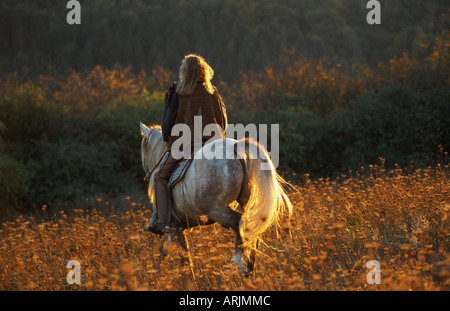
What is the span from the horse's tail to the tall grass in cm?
23

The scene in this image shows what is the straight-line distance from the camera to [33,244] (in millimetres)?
7625

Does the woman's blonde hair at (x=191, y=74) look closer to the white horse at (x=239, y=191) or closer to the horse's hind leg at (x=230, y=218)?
the white horse at (x=239, y=191)

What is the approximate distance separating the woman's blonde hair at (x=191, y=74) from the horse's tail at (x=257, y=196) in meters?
1.06

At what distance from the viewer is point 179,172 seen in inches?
236

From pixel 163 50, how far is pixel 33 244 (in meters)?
58.3

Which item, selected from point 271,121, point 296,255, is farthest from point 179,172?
point 271,121

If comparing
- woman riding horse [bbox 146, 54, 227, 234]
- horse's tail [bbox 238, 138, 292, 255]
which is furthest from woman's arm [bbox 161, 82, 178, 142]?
horse's tail [bbox 238, 138, 292, 255]

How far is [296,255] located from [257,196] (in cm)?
84

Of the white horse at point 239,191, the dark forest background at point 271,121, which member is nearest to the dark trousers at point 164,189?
the white horse at point 239,191

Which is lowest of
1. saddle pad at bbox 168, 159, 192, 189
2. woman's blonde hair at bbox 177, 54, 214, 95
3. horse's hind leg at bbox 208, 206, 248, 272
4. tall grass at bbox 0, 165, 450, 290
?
tall grass at bbox 0, 165, 450, 290

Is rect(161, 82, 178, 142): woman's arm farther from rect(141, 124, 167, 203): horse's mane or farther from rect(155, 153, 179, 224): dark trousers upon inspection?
rect(141, 124, 167, 203): horse's mane

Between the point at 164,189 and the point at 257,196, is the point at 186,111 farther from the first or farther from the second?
the point at 257,196

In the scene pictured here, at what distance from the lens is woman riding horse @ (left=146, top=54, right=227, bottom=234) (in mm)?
6160
